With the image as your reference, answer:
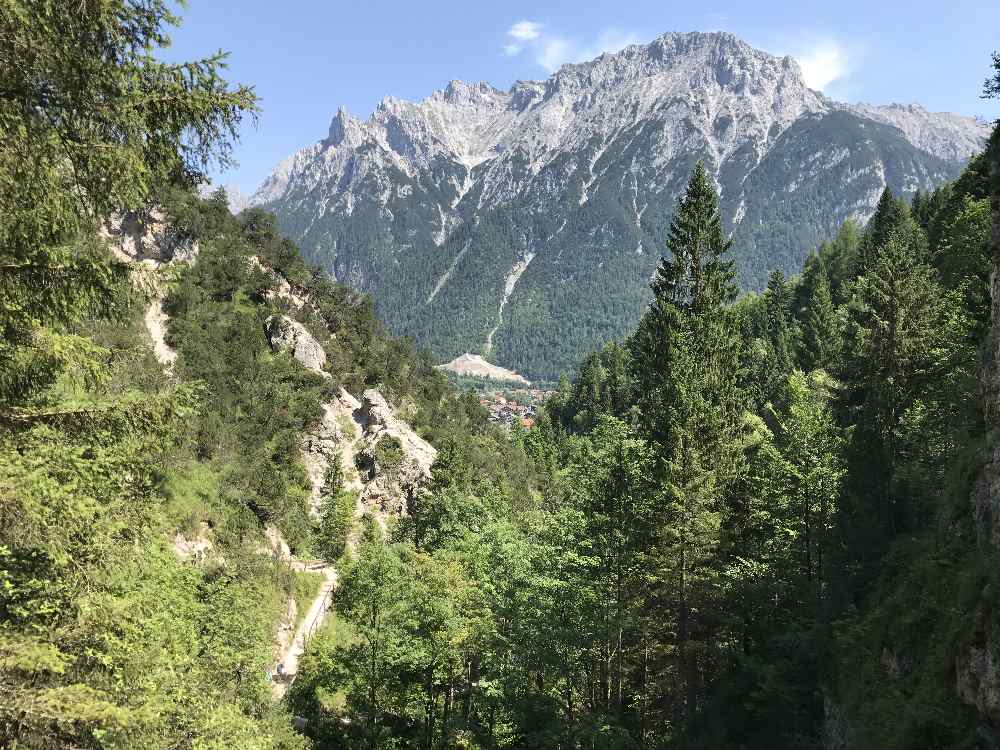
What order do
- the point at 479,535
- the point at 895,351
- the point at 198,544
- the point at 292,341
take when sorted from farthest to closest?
the point at 292,341 → the point at 198,544 → the point at 479,535 → the point at 895,351

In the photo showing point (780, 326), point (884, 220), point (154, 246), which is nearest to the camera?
point (154, 246)

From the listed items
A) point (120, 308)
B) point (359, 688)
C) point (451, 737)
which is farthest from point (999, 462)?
point (359, 688)

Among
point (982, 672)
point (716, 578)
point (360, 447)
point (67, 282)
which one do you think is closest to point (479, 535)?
point (716, 578)

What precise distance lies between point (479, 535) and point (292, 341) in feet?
123

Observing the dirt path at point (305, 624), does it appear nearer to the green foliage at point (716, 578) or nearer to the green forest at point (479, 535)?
the green forest at point (479, 535)

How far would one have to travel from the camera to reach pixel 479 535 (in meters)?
27.1

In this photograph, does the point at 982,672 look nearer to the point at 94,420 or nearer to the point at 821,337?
the point at 94,420

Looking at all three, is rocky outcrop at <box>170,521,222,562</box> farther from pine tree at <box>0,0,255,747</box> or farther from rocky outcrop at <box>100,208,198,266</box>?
rocky outcrop at <box>100,208,198,266</box>

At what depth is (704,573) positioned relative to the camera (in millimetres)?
20125

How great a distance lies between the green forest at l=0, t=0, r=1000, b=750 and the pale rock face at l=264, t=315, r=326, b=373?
989cm

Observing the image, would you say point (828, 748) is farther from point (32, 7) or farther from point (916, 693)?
point (32, 7)

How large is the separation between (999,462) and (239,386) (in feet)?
153

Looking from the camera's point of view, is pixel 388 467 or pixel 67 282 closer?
pixel 67 282

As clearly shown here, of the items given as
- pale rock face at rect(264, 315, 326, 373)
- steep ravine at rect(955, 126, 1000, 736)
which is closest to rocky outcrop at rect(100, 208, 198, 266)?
pale rock face at rect(264, 315, 326, 373)
